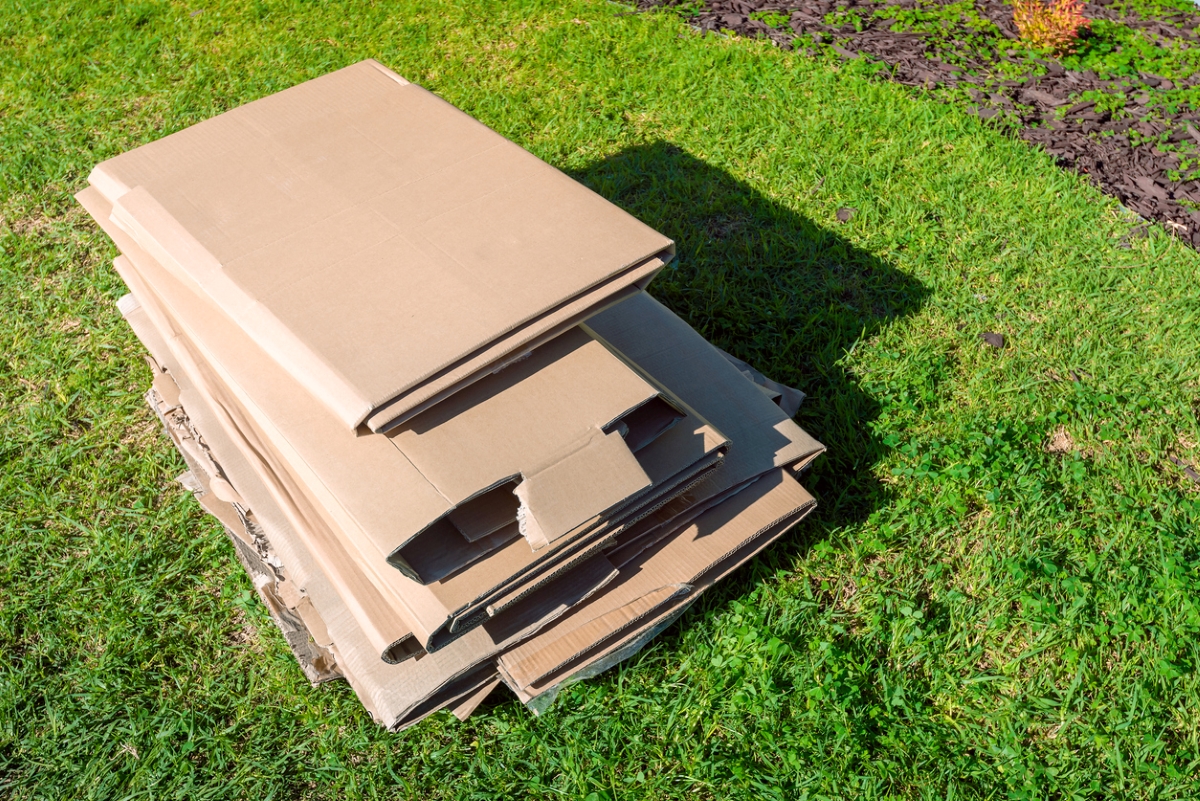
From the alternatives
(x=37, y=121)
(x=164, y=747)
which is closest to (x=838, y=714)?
(x=164, y=747)

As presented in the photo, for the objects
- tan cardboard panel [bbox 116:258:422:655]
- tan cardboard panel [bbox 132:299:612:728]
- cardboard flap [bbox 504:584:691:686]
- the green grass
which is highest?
tan cardboard panel [bbox 116:258:422:655]

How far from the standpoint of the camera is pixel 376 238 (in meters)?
2.38

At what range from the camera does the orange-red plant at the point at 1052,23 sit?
508 centimetres

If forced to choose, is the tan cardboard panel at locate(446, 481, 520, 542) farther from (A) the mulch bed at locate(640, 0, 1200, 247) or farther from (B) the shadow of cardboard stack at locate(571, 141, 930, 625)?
(A) the mulch bed at locate(640, 0, 1200, 247)

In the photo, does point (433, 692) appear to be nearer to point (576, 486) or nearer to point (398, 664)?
point (398, 664)

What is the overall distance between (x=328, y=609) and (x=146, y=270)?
118cm

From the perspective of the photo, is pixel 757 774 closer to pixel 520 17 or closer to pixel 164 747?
pixel 164 747

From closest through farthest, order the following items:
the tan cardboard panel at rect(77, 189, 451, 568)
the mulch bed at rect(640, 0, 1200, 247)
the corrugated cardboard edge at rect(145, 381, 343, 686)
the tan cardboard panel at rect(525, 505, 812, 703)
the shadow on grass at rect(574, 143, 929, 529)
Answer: the tan cardboard panel at rect(77, 189, 451, 568) → the tan cardboard panel at rect(525, 505, 812, 703) → the corrugated cardboard edge at rect(145, 381, 343, 686) → the shadow on grass at rect(574, 143, 929, 529) → the mulch bed at rect(640, 0, 1200, 247)

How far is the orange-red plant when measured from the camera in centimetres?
508

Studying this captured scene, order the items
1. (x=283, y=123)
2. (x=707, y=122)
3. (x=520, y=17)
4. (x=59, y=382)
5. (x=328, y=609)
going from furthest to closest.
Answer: (x=520, y=17) < (x=707, y=122) < (x=59, y=382) < (x=283, y=123) < (x=328, y=609)

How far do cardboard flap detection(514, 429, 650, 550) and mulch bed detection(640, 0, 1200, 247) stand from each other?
3.54 metres

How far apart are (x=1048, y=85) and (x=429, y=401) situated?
4.56m

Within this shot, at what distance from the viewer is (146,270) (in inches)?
107

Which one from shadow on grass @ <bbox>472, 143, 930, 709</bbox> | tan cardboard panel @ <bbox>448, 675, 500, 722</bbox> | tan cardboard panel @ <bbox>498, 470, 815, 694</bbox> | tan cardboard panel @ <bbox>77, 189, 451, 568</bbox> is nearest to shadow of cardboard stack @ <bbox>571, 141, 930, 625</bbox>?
shadow on grass @ <bbox>472, 143, 930, 709</bbox>
